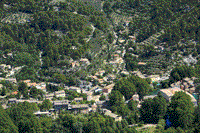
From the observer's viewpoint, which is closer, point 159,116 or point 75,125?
point 75,125

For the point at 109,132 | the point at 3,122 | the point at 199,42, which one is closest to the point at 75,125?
the point at 109,132

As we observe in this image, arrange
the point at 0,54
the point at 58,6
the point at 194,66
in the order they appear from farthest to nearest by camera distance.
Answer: the point at 58,6 < the point at 0,54 < the point at 194,66

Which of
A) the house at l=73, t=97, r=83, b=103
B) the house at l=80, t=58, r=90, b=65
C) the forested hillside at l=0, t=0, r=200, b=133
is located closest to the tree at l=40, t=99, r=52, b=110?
the forested hillside at l=0, t=0, r=200, b=133

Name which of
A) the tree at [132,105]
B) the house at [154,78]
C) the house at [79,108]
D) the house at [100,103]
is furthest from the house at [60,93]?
the house at [154,78]

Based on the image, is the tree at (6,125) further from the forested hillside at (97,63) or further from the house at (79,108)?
the house at (79,108)

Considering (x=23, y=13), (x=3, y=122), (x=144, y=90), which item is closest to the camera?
(x=3, y=122)

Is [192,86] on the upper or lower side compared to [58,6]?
lower

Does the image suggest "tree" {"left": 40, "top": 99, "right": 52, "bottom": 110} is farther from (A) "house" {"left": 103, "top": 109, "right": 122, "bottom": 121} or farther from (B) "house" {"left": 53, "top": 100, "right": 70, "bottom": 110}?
(A) "house" {"left": 103, "top": 109, "right": 122, "bottom": 121}

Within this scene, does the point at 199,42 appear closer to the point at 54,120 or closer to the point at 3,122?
the point at 54,120

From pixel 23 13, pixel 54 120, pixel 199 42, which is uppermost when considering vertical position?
pixel 23 13
